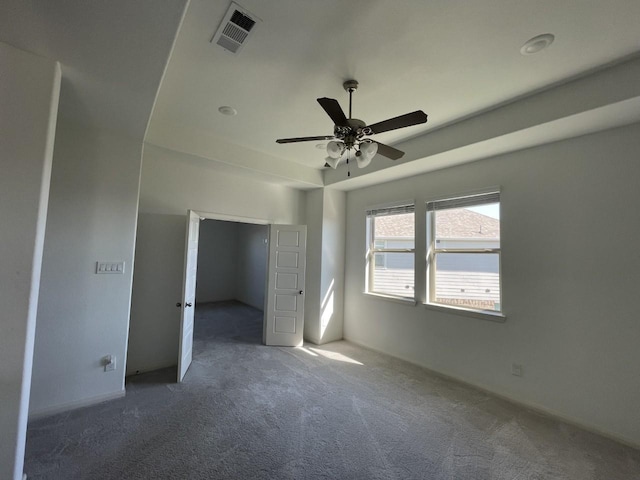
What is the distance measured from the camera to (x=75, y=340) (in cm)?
259

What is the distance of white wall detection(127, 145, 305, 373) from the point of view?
3.41 meters

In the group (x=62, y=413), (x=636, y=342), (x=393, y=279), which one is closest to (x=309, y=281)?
(x=393, y=279)

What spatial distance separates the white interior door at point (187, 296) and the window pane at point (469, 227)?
3.28 m

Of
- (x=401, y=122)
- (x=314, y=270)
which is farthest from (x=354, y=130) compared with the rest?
(x=314, y=270)

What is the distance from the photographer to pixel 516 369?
2.90 m

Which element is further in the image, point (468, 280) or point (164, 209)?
point (164, 209)

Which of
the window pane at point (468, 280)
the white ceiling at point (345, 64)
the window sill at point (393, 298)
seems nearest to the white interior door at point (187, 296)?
the white ceiling at point (345, 64)

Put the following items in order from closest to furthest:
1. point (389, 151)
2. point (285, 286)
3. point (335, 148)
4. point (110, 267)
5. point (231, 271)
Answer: point (335, 148) → point (389, 151) → point (110, 267) → point (285, 286) → point (231, 271)

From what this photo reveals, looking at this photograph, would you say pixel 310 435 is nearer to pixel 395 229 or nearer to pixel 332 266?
pixel 332 266

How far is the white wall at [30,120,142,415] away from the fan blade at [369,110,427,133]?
2587 mm

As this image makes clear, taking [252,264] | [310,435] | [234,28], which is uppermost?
[234,28]

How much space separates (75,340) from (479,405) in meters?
4.08

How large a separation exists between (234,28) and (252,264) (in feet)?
21.3

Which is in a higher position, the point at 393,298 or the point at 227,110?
the point at 227,110
